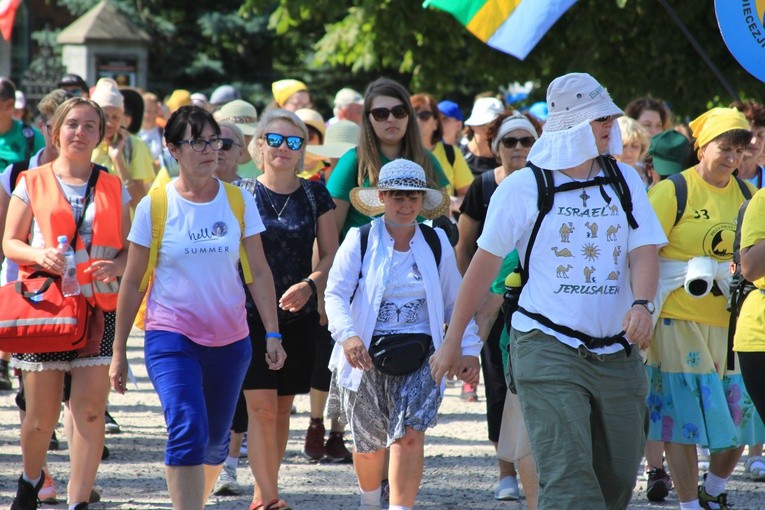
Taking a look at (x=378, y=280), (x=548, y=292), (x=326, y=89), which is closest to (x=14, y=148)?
(x=378, y=280)

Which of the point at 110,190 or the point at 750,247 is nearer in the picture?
the point at 750,247

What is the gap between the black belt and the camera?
15.5ft

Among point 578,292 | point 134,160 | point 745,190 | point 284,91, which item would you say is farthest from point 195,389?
point 284,91

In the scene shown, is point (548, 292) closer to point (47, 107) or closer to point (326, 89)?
point (47, 107)

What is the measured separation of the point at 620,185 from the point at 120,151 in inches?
202

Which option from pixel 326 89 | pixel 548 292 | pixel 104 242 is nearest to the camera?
pixel 548 292

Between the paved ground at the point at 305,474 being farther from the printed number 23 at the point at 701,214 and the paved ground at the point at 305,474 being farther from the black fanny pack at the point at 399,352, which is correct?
the printed number 23 at the point at 701,214

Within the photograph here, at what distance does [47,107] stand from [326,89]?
23.3 metres

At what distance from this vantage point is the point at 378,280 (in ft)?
19.6

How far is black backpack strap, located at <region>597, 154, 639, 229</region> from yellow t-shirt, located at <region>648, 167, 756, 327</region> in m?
1.73

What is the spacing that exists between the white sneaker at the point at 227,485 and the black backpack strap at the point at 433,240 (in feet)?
6.55

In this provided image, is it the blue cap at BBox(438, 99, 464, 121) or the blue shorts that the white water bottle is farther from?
the blue cap at BBox(438, 99, 464, 121)

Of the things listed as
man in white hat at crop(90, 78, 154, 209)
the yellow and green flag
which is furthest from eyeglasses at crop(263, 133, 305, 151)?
the yellow and green flag

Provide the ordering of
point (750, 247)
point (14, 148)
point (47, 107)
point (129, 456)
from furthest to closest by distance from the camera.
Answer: point (14, 148)
point (129, 456)
point (47, 107)
point (750, 247)
